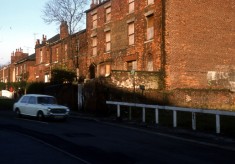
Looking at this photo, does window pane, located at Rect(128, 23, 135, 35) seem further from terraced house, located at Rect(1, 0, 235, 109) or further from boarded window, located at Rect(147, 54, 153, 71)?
boarded window, located at Rect(147, 54, 153, 71)

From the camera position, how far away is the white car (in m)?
22.4

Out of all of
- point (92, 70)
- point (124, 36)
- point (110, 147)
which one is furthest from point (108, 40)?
point (110, 147)

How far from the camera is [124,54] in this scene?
112 feet

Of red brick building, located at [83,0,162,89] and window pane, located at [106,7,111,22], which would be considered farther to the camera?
window pane, located at [106,7,111,22]

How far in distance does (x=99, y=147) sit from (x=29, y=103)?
496 inches

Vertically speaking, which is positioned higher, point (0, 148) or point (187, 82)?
point (187, 82)

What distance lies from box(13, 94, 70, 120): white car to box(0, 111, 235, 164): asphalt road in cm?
497

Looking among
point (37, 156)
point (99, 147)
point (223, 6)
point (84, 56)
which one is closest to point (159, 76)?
point (223, 6)

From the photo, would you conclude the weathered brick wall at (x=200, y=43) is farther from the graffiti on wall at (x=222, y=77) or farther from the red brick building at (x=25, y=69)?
the red brick building at (x=25, y=69)

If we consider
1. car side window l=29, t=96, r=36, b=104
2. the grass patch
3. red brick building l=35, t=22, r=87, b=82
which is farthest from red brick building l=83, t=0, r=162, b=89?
car side window l=29, t=96, r=36, b=104

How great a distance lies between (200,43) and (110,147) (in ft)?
65.7

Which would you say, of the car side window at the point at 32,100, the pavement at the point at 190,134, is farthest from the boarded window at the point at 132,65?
the pavement at the point at 190,134

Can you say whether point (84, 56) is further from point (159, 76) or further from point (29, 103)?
point (29, 103)

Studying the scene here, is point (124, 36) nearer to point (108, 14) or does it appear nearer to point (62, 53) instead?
point (108, 14)
